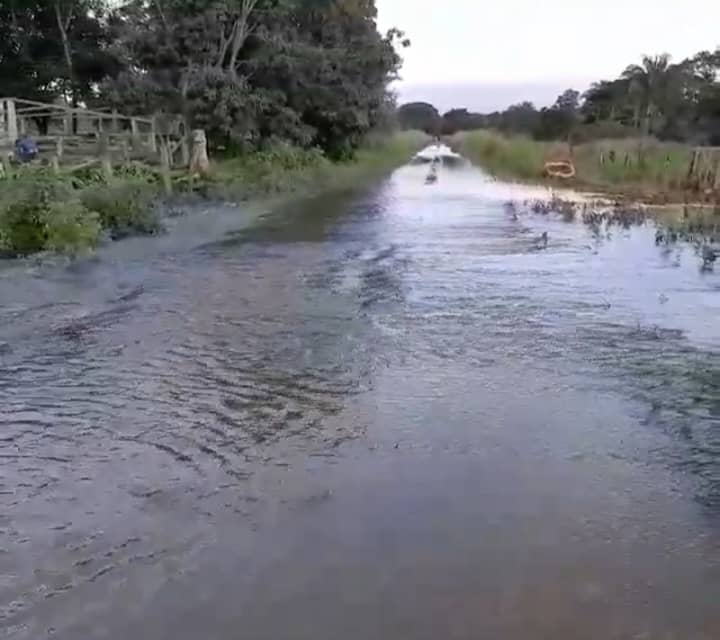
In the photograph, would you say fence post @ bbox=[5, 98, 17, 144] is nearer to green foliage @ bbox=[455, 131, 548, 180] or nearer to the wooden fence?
the wooden fence

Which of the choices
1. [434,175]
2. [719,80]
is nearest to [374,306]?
[434,175]

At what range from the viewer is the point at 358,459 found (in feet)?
18.6

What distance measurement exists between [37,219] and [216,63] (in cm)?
1735

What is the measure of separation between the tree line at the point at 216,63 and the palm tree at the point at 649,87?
1724 centimetres

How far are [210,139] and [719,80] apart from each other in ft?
88.0

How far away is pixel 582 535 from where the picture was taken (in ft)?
15.4

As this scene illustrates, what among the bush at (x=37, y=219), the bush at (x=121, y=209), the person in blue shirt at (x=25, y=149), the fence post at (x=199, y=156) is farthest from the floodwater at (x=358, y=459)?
the fence post at (x=199, y=156)

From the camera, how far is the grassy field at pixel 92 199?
12.5m

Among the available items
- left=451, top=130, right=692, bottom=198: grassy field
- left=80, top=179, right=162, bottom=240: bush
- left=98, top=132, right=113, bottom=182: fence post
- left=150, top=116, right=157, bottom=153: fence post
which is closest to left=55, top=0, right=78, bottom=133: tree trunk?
left=150, top=116, right=157, bottom=153: fence post

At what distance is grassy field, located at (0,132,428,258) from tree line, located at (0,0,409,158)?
2663mm

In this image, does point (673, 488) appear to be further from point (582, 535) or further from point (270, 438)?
point (270, 438)

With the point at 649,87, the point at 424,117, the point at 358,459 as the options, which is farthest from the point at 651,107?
the point at 424,117

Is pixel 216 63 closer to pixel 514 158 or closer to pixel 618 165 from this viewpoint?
pixel 618 165

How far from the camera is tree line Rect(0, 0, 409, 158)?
2709 cm
